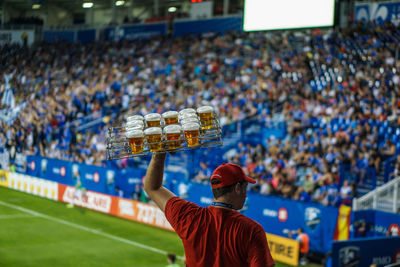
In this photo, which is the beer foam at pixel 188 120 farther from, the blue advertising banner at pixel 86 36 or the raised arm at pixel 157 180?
the blue advertising banner at pixel 86 36

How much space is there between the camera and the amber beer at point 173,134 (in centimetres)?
362

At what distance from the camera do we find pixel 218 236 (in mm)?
3232

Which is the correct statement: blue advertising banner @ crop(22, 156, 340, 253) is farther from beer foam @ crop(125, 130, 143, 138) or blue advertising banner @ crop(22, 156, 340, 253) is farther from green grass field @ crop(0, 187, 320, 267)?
beer foam @ crop(125, 130, 143, 138)

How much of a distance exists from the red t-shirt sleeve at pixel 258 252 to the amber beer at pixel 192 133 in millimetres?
903

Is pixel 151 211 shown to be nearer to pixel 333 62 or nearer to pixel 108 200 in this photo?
pixel 108 200

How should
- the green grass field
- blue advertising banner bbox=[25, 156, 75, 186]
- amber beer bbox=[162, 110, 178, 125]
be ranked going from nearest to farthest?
amber beer bbox=[162, 110, 178, 125], the green grass field, blue advertising banner bbox=[25, 156, 75, 186]

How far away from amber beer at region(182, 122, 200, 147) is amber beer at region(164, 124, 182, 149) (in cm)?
7

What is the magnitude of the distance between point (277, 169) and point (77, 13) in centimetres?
3418

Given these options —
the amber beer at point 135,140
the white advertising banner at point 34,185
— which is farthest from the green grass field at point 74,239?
the amber beer at point 135,140

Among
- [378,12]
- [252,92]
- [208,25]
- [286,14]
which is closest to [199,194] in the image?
[252,92]

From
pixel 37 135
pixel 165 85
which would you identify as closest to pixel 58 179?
pixel 37 135

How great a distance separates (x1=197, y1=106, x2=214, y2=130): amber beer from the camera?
12.8 ft

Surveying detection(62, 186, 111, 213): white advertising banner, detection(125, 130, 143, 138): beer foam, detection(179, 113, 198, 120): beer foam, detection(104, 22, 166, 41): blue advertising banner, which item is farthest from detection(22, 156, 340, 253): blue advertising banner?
detection(104, 22, 166, 41): blue advertising banner

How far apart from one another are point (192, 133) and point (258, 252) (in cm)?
106
